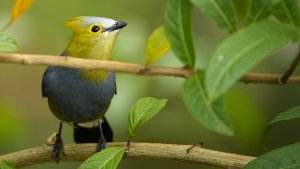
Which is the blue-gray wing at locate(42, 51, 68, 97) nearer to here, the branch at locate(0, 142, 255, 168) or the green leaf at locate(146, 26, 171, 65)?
the branch at locate(0, 142, 255, 168)

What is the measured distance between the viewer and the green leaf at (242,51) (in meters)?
1.25

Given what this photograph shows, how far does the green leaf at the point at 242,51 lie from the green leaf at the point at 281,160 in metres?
0.44

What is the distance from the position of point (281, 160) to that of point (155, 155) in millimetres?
928

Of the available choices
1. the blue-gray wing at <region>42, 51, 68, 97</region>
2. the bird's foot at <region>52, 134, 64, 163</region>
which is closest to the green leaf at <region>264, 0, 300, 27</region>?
the bird's foot at <region>52, 134, 64, 163</region>

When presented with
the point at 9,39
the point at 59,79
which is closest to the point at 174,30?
the point at 9,39

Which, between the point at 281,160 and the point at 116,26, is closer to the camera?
the point at 281,160

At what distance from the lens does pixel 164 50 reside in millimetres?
1668

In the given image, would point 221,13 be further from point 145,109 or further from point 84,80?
point 84,80

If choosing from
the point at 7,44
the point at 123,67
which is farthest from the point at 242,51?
the point at 7,44

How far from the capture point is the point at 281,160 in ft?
5.62

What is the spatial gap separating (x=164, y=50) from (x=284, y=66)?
389 centimetres

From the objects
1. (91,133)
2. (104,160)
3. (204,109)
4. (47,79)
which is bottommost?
(91,133)

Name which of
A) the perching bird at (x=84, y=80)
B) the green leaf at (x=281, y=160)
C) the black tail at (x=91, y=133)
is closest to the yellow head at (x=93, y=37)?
the perching bird at (x=84, y=80)

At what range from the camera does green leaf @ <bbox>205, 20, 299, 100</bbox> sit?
1.25 m
